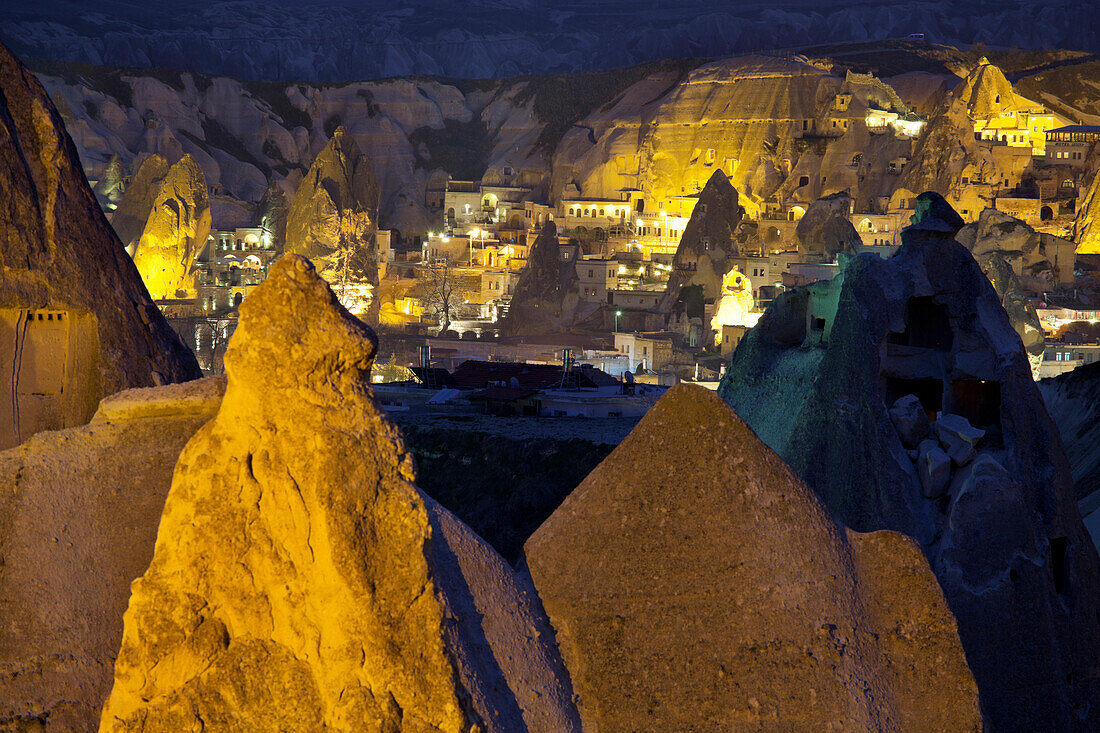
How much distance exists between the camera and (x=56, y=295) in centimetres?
884

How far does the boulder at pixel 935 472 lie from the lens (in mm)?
9289

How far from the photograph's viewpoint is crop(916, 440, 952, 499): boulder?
9.29m

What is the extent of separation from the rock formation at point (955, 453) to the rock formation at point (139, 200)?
69.0 metres

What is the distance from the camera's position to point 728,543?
564cm

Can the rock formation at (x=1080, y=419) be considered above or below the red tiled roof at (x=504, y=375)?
above

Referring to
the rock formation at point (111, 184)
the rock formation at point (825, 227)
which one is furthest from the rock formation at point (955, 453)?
the rock formation at point (111, 184)

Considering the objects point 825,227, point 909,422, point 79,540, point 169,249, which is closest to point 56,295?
point 79,540

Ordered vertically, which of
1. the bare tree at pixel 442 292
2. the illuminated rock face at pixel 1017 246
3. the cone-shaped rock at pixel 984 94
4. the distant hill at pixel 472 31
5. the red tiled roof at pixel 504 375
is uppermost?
the distant hill at pixel 472 31

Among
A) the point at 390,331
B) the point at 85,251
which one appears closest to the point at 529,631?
the point at 85,251

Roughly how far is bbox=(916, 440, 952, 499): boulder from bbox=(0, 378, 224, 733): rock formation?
5.48m

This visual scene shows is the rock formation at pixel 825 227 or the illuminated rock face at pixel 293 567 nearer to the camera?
the illuminated rock face at pixel 293 567

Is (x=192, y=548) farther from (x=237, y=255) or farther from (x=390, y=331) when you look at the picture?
(x=237, y=255)

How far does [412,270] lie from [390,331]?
10855mm

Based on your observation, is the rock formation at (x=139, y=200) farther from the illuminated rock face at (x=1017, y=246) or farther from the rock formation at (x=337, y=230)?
the illuminated rock face at (x=1017, y=246)
